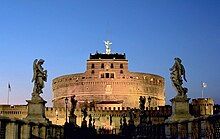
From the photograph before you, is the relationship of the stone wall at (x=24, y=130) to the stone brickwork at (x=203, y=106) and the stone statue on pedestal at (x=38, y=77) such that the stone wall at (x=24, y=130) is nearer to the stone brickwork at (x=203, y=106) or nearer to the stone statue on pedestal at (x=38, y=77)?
the stone statue on pedestal at (x=38, y=77)

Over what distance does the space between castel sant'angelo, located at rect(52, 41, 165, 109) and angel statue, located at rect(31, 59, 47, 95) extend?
110204 mm

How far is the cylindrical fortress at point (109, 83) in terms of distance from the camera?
13938 centimetres

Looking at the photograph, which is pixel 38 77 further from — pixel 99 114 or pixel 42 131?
pixel 99 114

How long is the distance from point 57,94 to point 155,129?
4857 inches

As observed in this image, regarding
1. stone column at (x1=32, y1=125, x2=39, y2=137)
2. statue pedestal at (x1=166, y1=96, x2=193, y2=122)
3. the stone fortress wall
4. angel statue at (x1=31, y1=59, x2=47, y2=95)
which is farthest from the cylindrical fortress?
stone column at (x1=32, y1=125, x2=39, y2=137)

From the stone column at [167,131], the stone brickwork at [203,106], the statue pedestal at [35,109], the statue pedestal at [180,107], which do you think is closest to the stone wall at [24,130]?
the statue pedestal at [35,109]

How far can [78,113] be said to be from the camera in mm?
106812

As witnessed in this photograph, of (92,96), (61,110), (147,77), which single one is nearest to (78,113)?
(61,110)

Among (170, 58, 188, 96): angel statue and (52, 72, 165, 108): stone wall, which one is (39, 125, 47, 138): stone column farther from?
(52, 72, 165, 108): stone wall

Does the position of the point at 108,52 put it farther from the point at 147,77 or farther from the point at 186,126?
the point at 186,126

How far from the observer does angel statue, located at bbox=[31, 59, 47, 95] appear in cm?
2489

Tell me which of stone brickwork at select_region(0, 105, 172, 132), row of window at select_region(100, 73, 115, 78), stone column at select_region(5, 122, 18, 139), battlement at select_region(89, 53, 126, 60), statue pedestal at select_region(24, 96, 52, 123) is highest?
battlement at select_region(89, 53, 126, 60)

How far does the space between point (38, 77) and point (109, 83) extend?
375 feet

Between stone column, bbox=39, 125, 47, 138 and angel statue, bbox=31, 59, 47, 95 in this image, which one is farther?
angel statue, bbox=31, 59, 47, 95
